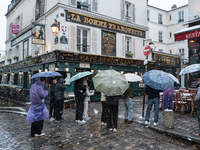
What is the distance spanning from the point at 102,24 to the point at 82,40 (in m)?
2.31

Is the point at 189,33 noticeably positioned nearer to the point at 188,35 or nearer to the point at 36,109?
the point at 188,35

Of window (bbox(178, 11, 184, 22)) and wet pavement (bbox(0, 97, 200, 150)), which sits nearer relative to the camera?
wet pavement (bbox(0, 97, 200, 150))

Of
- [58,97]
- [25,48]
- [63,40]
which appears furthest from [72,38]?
[25,48]

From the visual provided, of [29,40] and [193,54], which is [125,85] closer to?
[193,54]

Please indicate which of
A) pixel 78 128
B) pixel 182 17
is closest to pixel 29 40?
pixel 78 128

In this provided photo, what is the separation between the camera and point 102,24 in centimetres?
1336

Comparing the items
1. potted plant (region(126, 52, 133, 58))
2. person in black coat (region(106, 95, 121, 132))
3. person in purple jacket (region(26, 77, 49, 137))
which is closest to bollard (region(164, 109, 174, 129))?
person in black coat (region(106, 95, 121, 132))

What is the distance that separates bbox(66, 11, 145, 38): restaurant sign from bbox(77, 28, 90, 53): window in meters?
0.66

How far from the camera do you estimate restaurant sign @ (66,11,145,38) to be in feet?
38.7

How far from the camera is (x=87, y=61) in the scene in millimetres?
12195

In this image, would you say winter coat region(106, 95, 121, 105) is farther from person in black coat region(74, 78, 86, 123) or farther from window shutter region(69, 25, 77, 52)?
window shutter region(69, 25, 77, 52)

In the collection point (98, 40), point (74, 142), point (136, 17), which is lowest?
point (74, 142)

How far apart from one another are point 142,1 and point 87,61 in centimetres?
937

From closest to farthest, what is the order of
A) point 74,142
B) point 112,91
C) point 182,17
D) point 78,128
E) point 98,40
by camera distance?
point 74,142
point 112,91
point 78,128
point 98,40
point 182,17
